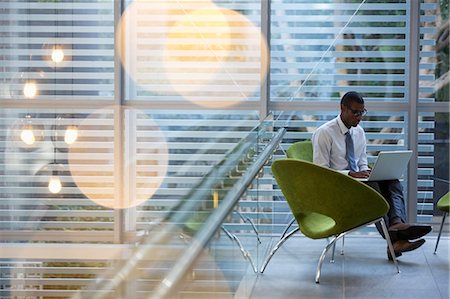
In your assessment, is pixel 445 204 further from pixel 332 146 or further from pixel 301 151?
pixel 301 151

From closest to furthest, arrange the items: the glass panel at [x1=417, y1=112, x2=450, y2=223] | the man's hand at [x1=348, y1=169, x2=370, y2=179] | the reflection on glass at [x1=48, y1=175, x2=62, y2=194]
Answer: the man's hand at [x1=348, y1=169, x2=370, y2=179] → the glass panel at [x1=417, y1=112, x2=450, y2=223] → the reflection on glass at [x1=48, y1=175, x2=62, y2=194]

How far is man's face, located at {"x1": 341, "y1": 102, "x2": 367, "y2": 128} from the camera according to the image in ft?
23.0

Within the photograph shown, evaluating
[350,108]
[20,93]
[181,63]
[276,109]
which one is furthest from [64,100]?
[350,108]

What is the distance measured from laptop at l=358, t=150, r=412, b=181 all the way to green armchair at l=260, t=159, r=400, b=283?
62 cm

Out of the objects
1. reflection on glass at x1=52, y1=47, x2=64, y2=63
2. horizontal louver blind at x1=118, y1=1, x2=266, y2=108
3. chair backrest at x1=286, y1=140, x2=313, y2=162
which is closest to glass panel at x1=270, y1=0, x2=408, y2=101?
horizontal louver blind at x1=118, y1=1, x2=266, y2=108

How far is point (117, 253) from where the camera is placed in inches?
340

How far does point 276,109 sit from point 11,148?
255 cm

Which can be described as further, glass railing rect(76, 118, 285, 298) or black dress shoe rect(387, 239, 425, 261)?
black dress shoe rect(387, 239, 425, 261)

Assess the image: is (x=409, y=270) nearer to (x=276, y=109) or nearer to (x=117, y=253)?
(x=276, y=109)

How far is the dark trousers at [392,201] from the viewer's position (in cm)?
698

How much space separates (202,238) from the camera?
10.2 feet

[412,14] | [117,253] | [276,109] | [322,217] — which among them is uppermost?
[412,14]

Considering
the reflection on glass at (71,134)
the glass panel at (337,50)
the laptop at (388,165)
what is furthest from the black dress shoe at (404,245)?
the reflection on glass at (71,134)

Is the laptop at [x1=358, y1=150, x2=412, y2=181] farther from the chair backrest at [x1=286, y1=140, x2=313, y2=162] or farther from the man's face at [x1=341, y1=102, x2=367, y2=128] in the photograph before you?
the chair backrest at [x1=286, y1=140, x2=313, y2=162]
